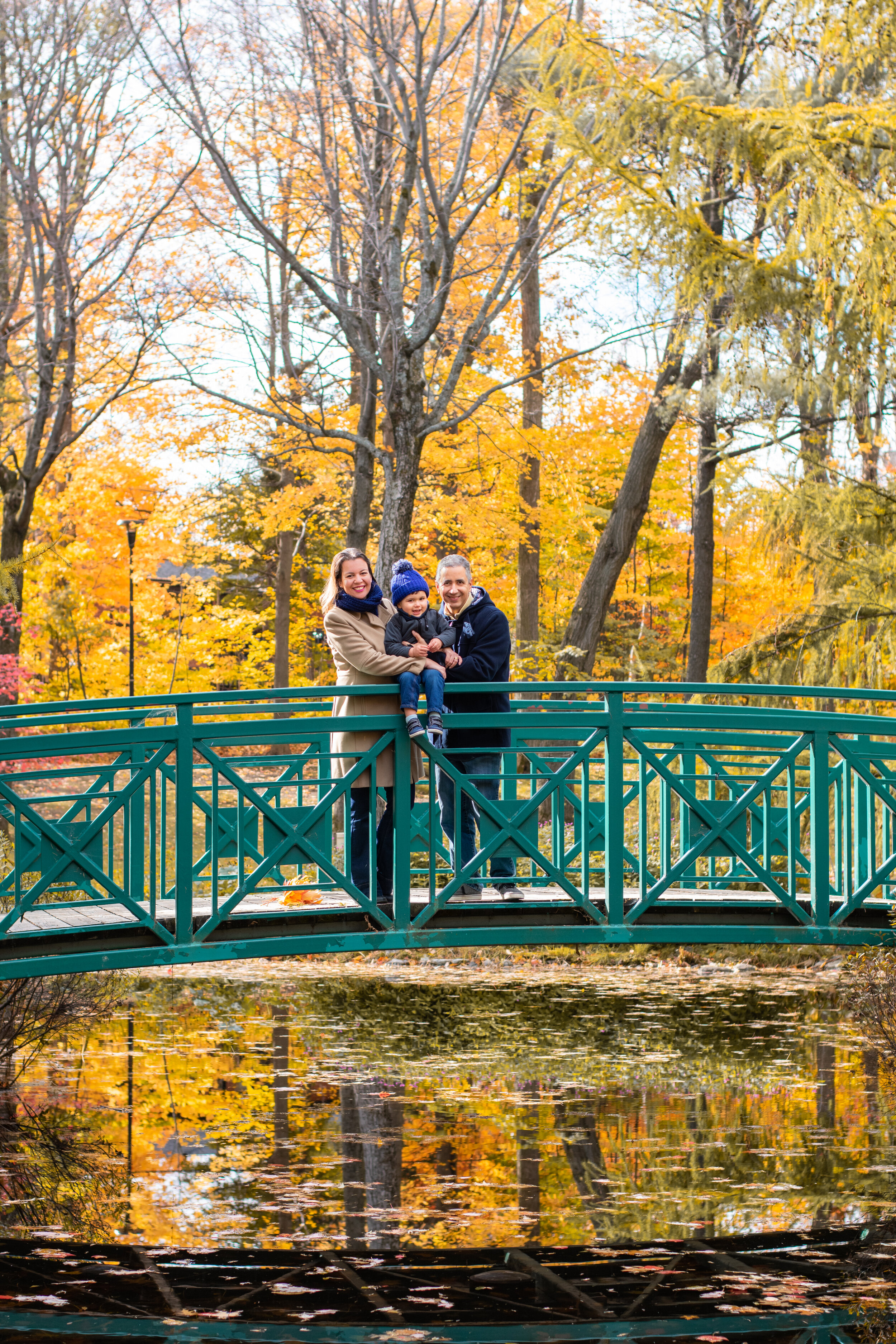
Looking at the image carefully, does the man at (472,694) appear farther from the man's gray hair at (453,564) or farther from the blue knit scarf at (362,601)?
the blue knit scarf at (362,601)

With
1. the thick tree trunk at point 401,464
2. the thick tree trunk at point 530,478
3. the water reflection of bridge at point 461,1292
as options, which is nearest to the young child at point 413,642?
the water reflection of bridge at point 461,1292

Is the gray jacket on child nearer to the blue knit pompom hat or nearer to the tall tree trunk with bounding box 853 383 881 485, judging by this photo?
the blue knit pompom hat

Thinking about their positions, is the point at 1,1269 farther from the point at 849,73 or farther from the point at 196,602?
the point at 196,602

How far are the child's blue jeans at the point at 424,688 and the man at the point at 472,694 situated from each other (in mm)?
157

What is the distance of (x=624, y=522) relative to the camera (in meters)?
16.7

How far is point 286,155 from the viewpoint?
13.8 m

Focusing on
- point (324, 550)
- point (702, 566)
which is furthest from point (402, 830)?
point (324, 550)

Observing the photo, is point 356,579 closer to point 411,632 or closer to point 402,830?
point 411,632

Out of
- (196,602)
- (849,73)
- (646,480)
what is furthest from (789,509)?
(196,602)

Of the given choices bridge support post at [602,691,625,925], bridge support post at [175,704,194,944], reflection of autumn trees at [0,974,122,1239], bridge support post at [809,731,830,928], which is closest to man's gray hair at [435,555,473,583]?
bridge support post at [602,691,625,925]

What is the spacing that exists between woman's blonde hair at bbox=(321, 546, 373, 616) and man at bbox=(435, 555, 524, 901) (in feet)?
1.57

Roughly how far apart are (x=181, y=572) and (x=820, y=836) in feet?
82.3

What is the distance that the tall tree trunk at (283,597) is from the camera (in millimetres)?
24406

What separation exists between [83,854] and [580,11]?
11818mm
